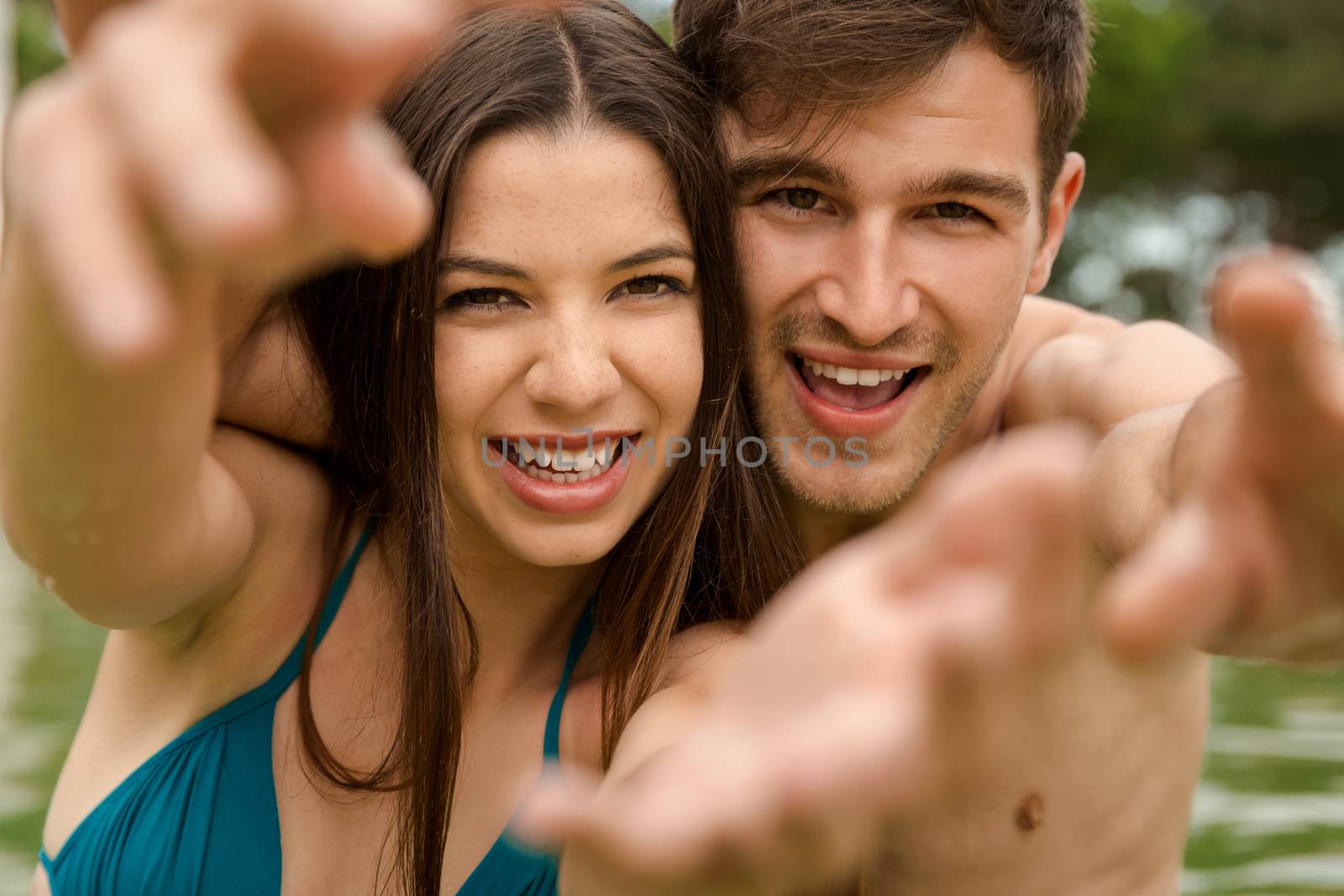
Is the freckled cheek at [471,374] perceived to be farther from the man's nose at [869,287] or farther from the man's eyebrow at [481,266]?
the man's nose at [869,287]

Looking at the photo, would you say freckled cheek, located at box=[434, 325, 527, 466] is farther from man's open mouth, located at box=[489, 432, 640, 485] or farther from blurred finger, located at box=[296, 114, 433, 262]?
blurred finger, located at box=[296, 114, 433, 262]

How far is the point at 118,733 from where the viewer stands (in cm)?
277

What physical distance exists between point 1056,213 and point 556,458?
161 cm

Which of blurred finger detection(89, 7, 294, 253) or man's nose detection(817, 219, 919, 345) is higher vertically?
man's nose detection(817, 219, 919, 345)

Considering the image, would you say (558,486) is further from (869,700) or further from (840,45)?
(869,700)

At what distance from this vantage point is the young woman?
97.1 inches

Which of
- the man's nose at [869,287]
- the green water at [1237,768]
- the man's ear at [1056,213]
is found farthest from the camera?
the green water at [1237,768]

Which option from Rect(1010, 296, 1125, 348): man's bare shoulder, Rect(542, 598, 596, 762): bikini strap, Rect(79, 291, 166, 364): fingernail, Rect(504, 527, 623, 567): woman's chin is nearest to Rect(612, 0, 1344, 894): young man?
Rect(1010, 296, 1125, 348): man's bare shoulder

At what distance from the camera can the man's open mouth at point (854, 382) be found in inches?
119

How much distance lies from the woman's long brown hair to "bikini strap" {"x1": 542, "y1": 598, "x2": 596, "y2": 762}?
81 mm

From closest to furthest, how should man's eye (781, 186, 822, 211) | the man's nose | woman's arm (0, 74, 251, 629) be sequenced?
woman's arm (0, 74, 251, 629) < the man's nose < man's eye (781, 186, 822, 211)

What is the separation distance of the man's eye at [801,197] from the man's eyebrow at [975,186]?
198mm

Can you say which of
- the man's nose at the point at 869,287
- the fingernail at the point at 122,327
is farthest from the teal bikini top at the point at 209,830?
the fingernail at the point at 122,327

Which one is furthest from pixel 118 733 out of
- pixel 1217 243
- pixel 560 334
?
pixel 1217 243
